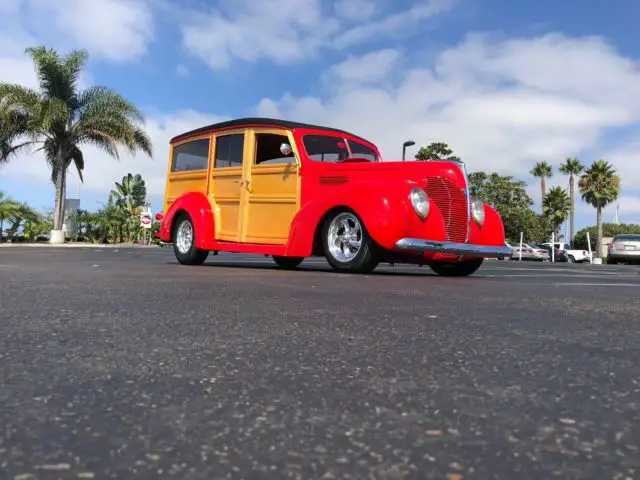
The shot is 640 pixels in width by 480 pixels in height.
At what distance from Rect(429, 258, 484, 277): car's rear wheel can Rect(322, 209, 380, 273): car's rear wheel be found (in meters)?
1.46

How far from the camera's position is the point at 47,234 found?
110 ft

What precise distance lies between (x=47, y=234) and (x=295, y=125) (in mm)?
28942

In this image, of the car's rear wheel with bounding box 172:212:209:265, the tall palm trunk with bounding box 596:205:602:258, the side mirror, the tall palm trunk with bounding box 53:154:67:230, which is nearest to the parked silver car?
the car's rear wheel with bounding box 172:212:209:265

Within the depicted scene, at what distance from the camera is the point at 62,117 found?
25.6 metres

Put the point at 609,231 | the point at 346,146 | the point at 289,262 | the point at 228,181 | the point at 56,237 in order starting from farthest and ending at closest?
the point at 609,231 → the point at 56,237 → the point at 289,262 → the point at 228,181 → the point at 346,146

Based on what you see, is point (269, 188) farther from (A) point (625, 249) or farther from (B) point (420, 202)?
(A) point (625, 249)

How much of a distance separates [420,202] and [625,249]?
20.3 metres

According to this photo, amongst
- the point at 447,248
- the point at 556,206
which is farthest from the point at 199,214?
the point at 556,206

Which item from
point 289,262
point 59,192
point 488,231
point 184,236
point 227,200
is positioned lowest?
point 289,262

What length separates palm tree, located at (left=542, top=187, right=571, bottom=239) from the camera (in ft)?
192

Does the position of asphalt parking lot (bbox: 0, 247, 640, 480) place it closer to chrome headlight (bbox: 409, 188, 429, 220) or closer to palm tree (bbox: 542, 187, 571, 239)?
chrome headlight (bbox: 409, 188, 429, 220)

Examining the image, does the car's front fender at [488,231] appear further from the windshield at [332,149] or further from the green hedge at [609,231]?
the green hedge at [609,231]

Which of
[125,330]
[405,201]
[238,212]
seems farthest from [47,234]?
[125,330]

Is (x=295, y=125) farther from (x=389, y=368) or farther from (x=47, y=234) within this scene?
(x=47, y=234)
